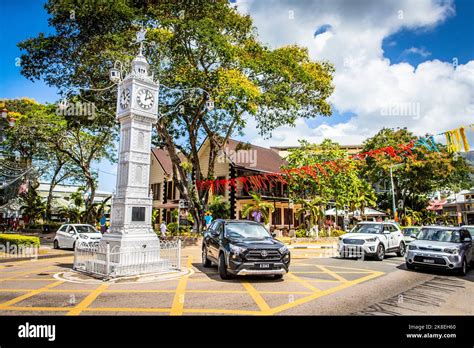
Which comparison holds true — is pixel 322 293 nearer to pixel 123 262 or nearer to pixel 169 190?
pixel 123 262

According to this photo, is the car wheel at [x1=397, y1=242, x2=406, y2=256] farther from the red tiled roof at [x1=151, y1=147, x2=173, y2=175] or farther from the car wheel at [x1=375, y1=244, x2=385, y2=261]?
the red tiled roof at [x1=151, y1=147, x2=173, y2=175]

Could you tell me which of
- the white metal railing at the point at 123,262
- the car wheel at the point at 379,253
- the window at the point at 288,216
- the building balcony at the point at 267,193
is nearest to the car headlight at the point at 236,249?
the white metal railing at the point at 123,262

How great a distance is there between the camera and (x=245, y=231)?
10.4 metres

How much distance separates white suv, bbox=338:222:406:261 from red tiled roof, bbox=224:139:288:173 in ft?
53.7

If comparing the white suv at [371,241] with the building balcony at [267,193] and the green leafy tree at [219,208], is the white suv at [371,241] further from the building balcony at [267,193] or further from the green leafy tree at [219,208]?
the building balcony at [267,193]

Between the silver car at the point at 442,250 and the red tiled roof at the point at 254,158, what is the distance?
781 inches

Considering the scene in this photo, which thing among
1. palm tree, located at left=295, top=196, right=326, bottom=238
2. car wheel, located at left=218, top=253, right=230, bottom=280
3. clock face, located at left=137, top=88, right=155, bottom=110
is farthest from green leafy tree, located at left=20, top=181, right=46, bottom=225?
car wheel, located at left=218, top=253, right=230, bottom=280

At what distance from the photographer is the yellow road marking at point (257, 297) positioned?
6266mm

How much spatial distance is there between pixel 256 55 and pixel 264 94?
9.34 feet

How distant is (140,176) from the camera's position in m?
11.0

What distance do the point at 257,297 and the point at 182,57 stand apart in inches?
661

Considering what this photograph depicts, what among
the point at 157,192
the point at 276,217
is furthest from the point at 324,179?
the point at 157,192
